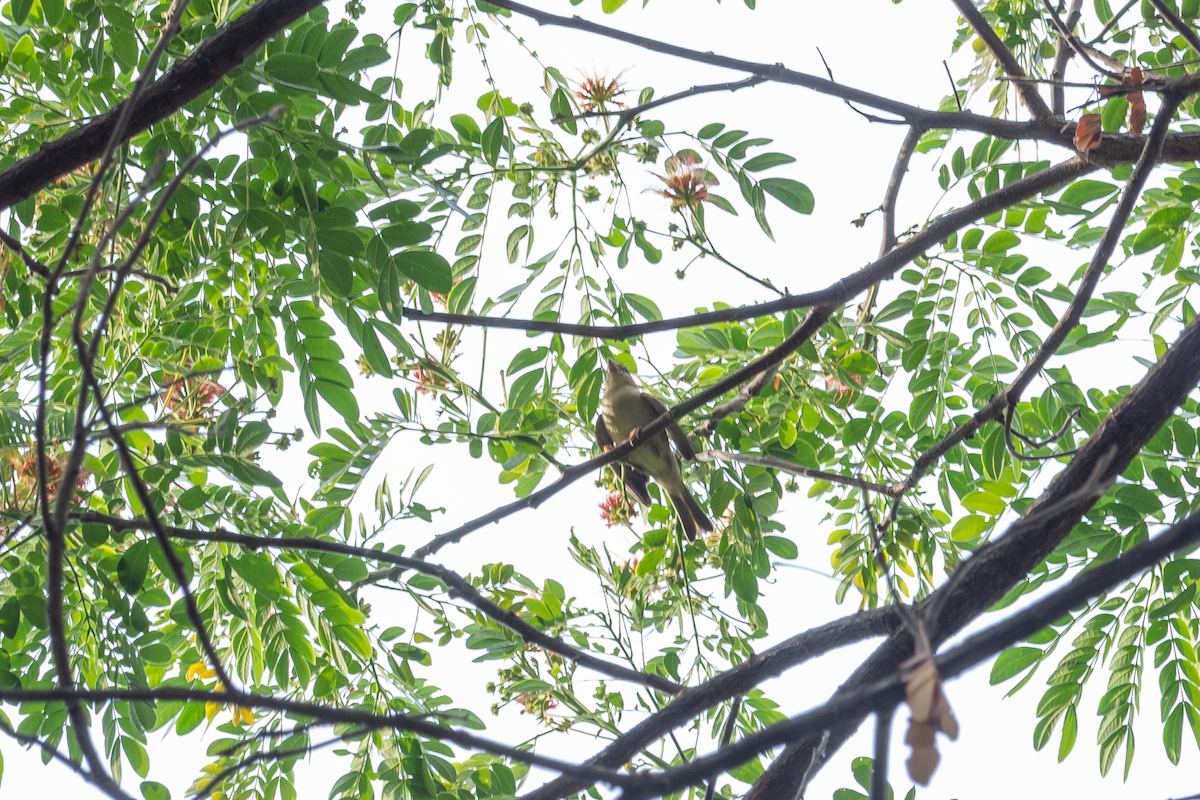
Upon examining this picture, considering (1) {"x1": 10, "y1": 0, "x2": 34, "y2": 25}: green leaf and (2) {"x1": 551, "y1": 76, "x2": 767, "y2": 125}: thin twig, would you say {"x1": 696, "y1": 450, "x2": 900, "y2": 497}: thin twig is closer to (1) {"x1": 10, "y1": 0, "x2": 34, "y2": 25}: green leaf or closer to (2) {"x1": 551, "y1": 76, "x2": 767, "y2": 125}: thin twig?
(2) {"x1": 551, "y1": 76, "x2": 767, "y2": 125}: thin twig

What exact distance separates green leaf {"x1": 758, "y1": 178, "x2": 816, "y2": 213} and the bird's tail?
1.65m

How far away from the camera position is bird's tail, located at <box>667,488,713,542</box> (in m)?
4.54

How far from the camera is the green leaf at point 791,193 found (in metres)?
3.45

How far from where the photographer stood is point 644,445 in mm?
5570

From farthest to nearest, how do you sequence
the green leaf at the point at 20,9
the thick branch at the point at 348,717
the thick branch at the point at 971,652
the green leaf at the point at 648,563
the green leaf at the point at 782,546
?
the green leaf at the point at 648,563
the green leaf at the point at 782,546
the green leaf at the point at 20,9
the thick branch at the point at 348,717
the thick branch at the point at 971,652

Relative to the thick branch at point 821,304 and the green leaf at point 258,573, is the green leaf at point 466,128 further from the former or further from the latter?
the green leaf at point 258,573

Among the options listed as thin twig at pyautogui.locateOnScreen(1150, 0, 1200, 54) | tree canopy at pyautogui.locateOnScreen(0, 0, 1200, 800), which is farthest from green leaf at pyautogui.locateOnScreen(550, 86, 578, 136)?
thin twig at pyautogui.locateOnScreen(1150, 0, 1200, 54)

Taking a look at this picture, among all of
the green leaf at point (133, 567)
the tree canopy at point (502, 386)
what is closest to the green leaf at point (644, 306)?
the tree canopy at point (502, 386)

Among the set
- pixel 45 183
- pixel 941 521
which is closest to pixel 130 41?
pixel 45 183

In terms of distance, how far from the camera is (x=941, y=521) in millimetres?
4152

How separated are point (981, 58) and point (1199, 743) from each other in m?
3.19

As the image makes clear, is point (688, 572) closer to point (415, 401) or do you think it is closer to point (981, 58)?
point (415, 401)

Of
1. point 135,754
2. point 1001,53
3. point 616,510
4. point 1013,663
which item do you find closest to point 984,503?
point 1013,663

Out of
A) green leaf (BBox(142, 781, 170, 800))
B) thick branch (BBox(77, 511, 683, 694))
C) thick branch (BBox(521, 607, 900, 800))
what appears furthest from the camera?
green leaf (BBox(142, 781, 170, 800))
